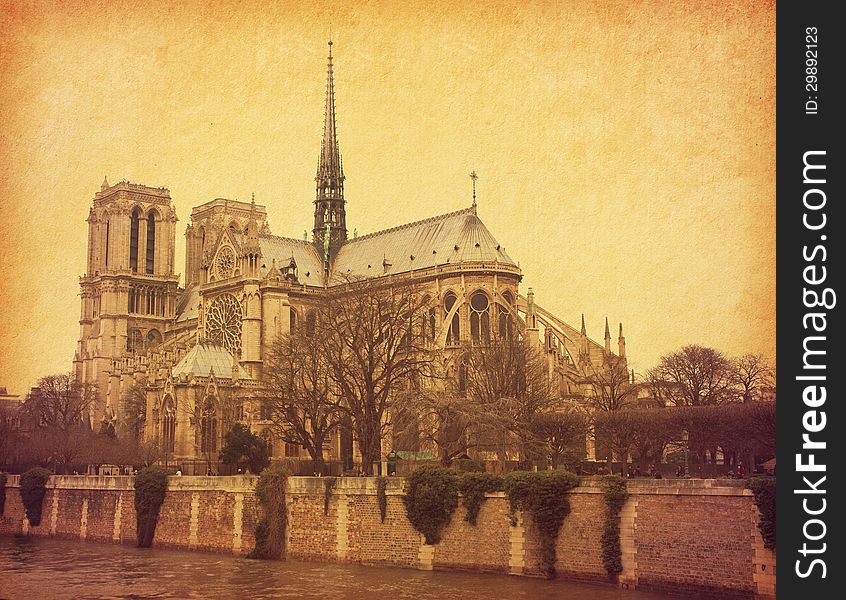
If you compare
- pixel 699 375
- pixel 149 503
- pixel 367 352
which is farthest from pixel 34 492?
pixel 699 375

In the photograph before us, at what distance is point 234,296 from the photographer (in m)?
79.2

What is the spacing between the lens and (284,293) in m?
77.9

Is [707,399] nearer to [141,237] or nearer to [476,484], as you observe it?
[476,484]

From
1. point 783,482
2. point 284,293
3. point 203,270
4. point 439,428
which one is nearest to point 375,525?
point 439,428

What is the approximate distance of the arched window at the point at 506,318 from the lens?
66.7 meters

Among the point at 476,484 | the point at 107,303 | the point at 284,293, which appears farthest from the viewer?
the point at 107,303

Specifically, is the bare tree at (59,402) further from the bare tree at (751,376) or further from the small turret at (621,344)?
the bare tree at (751,376)

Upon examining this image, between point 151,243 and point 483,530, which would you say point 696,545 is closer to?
point 483,530

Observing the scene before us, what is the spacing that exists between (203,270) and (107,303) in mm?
15351

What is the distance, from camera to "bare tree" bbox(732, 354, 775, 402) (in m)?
53.3

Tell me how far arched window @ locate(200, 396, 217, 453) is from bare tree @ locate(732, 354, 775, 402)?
29.3 metres

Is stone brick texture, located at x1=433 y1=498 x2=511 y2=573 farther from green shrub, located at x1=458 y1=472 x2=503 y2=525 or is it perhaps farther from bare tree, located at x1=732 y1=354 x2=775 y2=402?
bare tree, located at x1=732 y1=354 x2=775 y2=402

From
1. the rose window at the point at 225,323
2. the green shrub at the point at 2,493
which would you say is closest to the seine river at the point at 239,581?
the green shrub at the point at 2,493

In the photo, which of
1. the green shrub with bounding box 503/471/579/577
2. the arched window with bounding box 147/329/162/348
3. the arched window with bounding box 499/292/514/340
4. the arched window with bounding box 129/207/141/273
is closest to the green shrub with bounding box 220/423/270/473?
the arched window with bounding box 499/292/514/340
